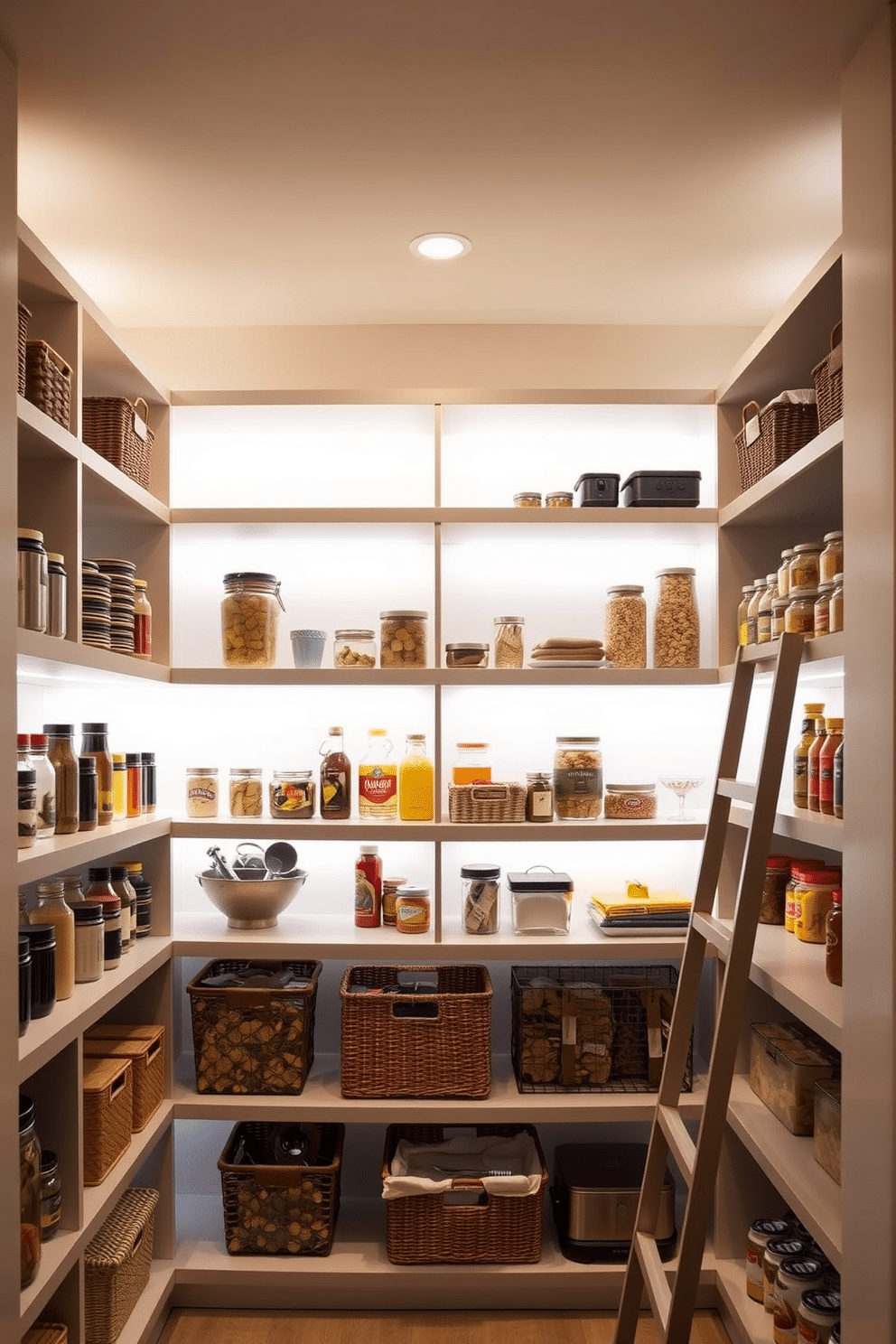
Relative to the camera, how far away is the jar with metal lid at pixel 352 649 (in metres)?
2.71

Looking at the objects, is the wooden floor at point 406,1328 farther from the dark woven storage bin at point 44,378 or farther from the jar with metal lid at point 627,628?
the dark woven storage bin at point 44,378

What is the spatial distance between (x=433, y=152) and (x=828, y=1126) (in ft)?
6.59

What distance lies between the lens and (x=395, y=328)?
3.02 meters

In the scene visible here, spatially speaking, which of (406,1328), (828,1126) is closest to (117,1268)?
(406,1328)

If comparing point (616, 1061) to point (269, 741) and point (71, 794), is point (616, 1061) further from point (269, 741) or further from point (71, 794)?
point (71, 794)

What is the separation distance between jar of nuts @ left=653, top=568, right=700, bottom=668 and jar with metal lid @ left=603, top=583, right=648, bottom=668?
5cm

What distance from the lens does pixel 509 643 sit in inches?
108

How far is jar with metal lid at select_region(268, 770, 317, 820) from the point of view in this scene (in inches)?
107

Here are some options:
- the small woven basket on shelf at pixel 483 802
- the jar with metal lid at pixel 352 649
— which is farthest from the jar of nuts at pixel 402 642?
the small woven basket on shelf at pixel 483 802

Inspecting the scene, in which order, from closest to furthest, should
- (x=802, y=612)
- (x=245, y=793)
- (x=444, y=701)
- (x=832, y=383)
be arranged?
(x=832, y=383)
(x=802, y=612)
(x=245, y=793)
(x=444, y=701)

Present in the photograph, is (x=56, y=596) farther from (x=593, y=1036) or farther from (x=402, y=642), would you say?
(x=593, y=1036)

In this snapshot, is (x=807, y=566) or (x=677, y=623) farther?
(x=677, y=623)

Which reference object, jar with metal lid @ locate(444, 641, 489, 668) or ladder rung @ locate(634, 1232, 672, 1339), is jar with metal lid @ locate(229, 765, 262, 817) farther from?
ladder rung @ locate(634, 1232, 672, 1339)

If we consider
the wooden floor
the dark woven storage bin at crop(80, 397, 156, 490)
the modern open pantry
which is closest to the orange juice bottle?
the modern open pantry
